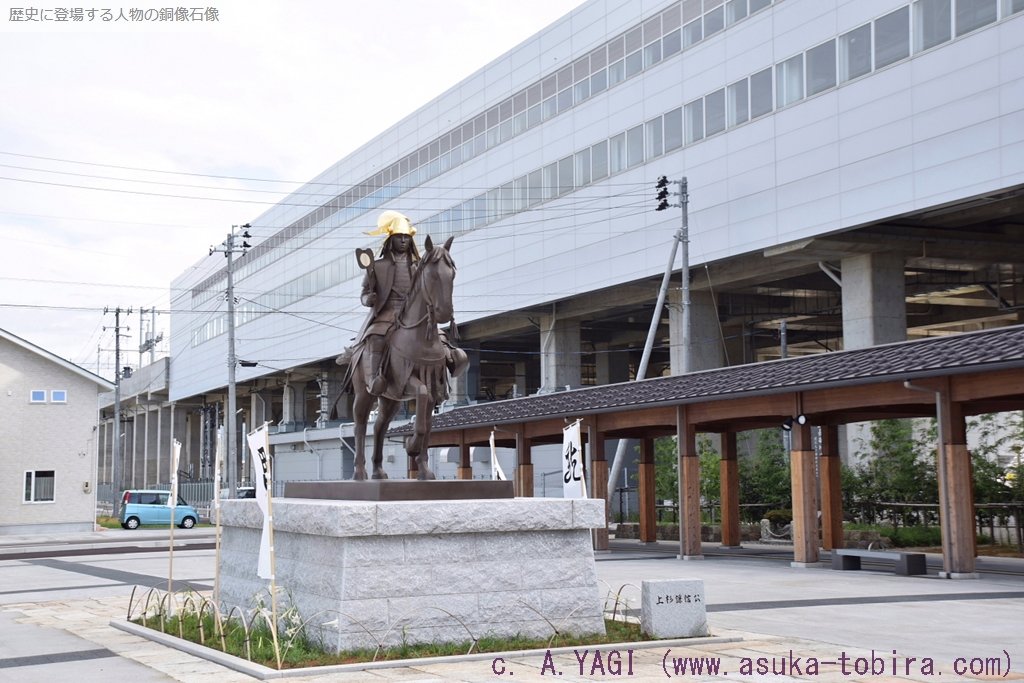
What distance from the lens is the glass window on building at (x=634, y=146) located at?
153 feet

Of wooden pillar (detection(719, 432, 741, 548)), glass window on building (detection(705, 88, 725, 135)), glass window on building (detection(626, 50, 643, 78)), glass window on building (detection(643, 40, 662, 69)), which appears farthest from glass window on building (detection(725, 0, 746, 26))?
wooden pillar (detection(719, 432, 741, 548))

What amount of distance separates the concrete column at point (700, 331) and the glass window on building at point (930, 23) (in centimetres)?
1434

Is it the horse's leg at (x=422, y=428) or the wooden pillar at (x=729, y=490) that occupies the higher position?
the horse's leg at (x=422, y=428)

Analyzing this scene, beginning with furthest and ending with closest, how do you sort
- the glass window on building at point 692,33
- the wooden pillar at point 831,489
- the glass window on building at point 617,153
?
the glass window on building at point 617,153 < the glass window on building at point 692,33 < the wooden pillar at point 831,489

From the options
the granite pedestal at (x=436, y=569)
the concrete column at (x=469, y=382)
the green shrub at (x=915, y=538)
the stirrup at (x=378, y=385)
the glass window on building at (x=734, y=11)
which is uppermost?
the glass window on building at (x=734, y=11)

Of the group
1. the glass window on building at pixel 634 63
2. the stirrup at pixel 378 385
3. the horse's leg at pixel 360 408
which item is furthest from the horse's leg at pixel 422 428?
the glass window on building at pixel 634 63

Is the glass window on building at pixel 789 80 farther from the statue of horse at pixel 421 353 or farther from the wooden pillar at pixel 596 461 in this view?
the statue of horse at pixel 421 353

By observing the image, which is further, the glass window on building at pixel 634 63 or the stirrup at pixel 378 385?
the glass window on building at pixel 634 63

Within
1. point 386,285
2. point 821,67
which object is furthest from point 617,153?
point 386,285

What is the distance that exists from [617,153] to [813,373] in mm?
25987

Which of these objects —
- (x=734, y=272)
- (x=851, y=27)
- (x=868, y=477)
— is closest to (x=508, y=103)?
(x=734, y=272)

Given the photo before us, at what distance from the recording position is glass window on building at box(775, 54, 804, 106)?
38.6 meters

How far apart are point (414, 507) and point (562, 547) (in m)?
1.96

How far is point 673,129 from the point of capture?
4494 centimetres
